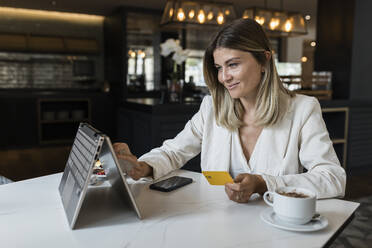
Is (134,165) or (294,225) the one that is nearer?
(294,225)

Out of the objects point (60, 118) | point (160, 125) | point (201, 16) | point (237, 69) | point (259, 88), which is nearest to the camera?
point (237, 69)

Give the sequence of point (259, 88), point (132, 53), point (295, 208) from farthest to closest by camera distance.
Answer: point (132, 53) → point (259, 88) → point (295, 208)

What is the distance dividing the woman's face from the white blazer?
19cm

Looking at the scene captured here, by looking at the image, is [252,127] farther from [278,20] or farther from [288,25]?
[288,25]

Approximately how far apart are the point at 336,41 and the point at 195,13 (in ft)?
6.14

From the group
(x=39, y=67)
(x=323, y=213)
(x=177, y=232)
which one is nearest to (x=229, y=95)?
(x=323, y=213)

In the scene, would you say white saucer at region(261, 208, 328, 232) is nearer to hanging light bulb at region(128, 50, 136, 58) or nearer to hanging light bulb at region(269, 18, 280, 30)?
hanging light bulb at region(269, 18, 280, 30)

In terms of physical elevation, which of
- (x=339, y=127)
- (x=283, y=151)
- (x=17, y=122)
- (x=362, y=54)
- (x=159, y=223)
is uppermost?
(x=362, y=54)

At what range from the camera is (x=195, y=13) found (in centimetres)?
441

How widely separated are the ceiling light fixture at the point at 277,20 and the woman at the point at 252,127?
3.40 metres

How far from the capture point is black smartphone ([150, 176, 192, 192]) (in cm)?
124

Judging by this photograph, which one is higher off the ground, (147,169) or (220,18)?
(220,18)

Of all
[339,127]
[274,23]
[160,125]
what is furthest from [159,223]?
[274,23]

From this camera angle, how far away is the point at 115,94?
7395 millimetres
